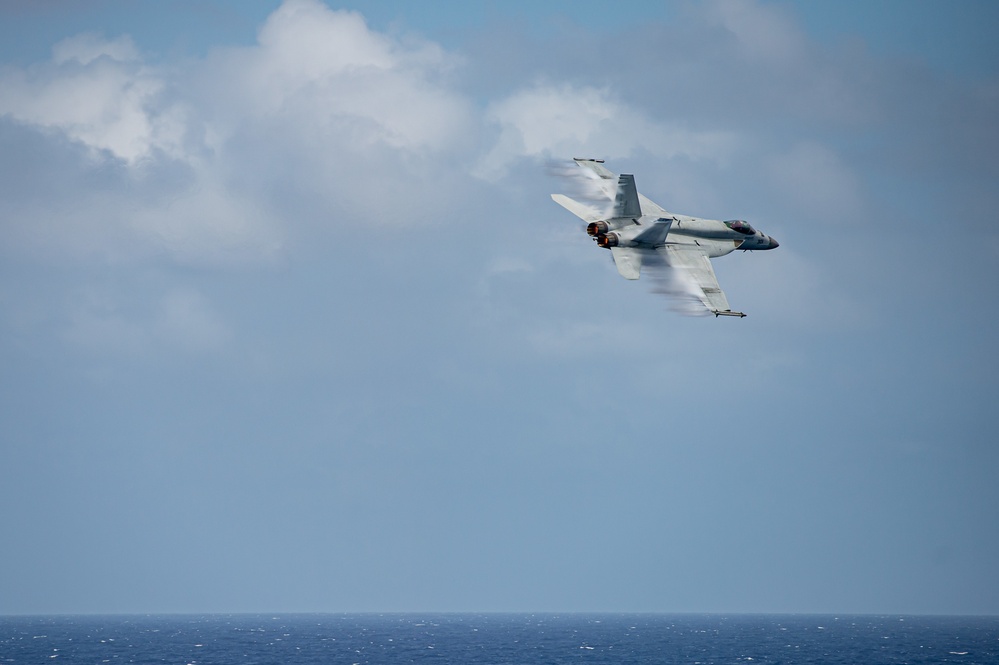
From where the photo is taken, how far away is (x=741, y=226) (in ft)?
275

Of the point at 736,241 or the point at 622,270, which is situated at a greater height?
the point at 736,241

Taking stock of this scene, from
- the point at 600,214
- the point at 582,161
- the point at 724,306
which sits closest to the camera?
the point at 724,306

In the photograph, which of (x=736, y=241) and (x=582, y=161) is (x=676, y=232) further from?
(x=582, y=161)

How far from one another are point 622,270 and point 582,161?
19.7 meters

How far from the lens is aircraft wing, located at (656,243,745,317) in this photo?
73000 millimetres

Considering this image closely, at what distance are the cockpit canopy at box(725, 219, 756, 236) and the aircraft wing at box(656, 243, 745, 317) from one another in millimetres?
4541

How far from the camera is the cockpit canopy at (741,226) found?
8331 cm

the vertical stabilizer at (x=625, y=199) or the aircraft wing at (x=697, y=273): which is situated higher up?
the vertical stabilizer at (x=625, y=199)

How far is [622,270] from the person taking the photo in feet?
242

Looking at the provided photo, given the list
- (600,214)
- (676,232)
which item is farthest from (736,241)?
(600,214)

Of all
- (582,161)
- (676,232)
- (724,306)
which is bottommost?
(724,306)

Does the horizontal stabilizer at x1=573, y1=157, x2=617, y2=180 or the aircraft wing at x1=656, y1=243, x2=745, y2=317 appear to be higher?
the horizontal stabilizer at x1=573, y1=157, x2=617, y2=180

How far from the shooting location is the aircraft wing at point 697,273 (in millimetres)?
73000

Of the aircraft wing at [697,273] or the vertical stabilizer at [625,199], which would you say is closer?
the aircraft wing at [697,273]
